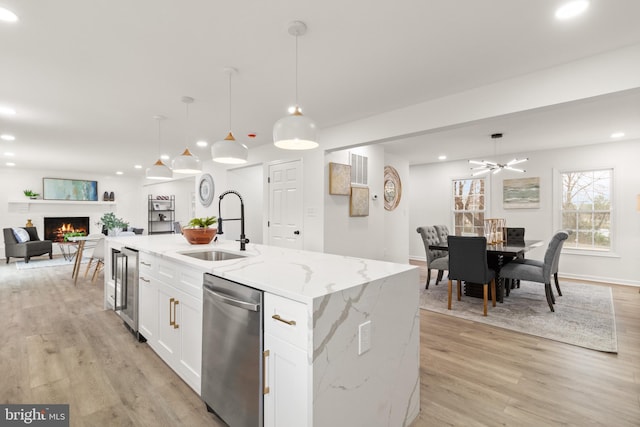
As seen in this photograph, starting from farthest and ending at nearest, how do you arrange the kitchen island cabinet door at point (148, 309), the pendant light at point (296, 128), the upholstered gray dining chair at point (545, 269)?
the upholstered gray dining chair at point (545, 269) → the kitchen island cabinet door at point (148, 309) → the pendant light at point (296, 128)

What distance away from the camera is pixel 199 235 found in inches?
120

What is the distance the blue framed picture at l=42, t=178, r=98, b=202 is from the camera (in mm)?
8797

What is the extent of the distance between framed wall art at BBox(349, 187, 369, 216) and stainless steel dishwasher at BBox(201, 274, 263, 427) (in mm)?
3335

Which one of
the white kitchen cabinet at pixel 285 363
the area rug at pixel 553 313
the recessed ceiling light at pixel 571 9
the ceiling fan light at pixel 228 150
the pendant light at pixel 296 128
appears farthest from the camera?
the area rug at pixel 553 313

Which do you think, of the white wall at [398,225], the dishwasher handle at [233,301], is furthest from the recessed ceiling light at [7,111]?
the white wall at [398,225]

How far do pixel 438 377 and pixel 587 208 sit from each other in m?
5.25

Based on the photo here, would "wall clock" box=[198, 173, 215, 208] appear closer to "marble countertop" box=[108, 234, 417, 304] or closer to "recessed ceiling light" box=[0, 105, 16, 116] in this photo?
"recessed ceiling light" box=[0, 105, 16, 116]

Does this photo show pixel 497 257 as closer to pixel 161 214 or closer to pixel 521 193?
pixel 521 193

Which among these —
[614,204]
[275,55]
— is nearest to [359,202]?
[275,55]

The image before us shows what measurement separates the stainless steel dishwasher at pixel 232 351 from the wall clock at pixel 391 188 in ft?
15.8

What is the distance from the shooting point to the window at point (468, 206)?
684 cm

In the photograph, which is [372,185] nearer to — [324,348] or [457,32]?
[457,32]

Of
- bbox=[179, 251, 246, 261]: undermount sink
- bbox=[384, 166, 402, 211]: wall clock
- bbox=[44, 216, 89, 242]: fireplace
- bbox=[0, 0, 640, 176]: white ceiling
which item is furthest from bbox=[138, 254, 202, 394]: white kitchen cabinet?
bbox=[44, 216, 89, 242]: fireplace

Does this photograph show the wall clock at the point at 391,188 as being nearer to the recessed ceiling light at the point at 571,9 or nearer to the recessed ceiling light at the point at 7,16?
the recessed ceiling light at the point at 571,9
